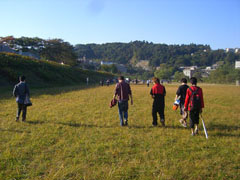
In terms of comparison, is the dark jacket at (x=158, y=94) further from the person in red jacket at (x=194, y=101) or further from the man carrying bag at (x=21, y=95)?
the man carrying bag at (x=21, y=95)

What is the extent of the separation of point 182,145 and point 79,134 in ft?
9.24

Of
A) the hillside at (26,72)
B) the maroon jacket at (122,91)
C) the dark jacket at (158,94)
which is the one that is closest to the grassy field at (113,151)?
the dark jacket at (158,94)

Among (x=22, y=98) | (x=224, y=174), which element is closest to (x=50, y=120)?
(x=22, y=98)

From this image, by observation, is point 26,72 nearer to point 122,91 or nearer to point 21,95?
point 21,95

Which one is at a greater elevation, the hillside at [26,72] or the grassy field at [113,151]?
the hillside at [26,72]

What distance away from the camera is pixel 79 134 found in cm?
581

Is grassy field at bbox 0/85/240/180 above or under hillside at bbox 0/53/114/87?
under

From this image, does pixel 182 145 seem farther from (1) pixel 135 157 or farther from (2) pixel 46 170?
(2) pixel 46 170

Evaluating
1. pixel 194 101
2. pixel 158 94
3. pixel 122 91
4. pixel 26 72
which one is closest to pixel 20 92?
pixel 122 91

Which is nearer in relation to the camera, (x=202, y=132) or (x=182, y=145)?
(x=182, y=145)

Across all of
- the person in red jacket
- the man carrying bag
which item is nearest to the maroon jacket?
the person in red jacket

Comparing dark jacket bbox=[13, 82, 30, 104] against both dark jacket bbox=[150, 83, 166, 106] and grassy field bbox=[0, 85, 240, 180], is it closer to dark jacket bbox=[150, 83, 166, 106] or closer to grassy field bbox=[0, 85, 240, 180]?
grassy field bbox=[0, 85, 240, 180]

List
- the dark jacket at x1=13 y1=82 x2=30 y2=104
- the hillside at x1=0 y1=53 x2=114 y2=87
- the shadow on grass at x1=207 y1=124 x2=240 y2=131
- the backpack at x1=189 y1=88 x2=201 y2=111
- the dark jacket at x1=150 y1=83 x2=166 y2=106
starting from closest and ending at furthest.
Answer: the backpack at x1=189 y1=88 x2=201 y2=111
the shadow on grass at x1=207 y1=124 x2=240 y2=131
the dark jacket at x1=150 y1=83 x2=166 y2=106
the dark jacket at x1=13 y1=82 x2=30 y2=104
the hillside at x1=0 y1=53 x2=114 y2=87

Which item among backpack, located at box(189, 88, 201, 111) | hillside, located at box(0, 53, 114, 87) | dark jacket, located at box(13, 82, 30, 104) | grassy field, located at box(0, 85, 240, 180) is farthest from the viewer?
hillside, located at box(0, 53, 114, 87)
